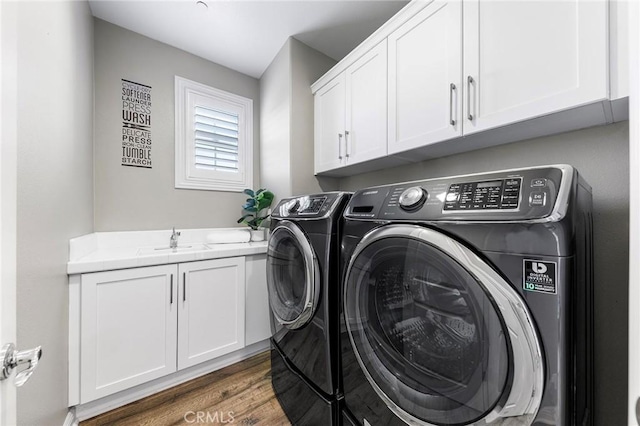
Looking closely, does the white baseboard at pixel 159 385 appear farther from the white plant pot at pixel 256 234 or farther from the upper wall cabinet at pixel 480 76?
the upper wall cabinet at pixel 480 76

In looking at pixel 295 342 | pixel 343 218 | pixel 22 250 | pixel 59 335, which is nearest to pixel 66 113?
pixel 22 250

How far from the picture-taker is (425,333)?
790 millimetres

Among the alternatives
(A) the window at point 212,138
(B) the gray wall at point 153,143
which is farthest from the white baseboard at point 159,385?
(A) the window at point 212,138

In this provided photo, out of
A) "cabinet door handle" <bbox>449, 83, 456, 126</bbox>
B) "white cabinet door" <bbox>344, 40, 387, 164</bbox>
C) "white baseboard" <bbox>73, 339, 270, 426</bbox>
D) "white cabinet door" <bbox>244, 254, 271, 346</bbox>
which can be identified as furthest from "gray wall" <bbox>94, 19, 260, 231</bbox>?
"cabinet door handle" <bbox>449, 83, 456, 126</bbox>

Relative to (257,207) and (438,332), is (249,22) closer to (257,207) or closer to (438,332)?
(257,207)

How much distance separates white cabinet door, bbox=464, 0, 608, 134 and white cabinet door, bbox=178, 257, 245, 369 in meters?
1.77

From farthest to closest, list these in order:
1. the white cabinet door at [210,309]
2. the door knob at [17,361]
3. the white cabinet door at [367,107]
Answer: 1. the white cabinet door at [210,309]
2. the white cabinet door at [367,107]
3. the door knob at [17,361]

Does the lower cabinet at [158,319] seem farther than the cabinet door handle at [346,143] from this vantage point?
No

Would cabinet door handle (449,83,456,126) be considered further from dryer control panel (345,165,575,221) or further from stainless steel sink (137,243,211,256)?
stainless steel sink (137,243,211,256)

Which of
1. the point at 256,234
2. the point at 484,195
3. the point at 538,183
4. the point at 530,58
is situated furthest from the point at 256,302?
the point at 530,58

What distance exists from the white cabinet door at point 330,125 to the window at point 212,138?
0.89m

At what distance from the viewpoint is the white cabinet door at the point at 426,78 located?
3.87ft

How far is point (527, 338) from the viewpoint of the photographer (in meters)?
0.56

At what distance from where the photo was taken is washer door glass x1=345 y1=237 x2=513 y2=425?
0.63 meters
